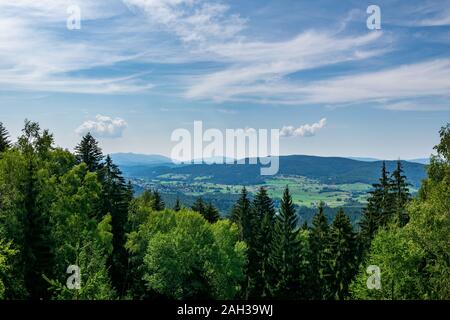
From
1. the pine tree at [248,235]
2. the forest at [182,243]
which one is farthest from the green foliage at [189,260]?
the pine tree at [248,235]

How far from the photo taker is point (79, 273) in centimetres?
2594

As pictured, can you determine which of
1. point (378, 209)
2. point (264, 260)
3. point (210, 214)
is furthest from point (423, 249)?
point (210, 214)

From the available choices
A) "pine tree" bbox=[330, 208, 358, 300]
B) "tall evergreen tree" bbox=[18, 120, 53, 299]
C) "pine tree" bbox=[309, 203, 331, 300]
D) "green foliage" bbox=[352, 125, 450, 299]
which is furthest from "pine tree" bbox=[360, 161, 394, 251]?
"tall evergreen tree" bbox=[18, 120, 53, 299]

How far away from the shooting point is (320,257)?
194ft

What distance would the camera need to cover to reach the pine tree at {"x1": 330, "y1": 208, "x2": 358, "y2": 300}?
55344mm

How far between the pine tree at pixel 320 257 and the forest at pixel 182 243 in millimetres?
139

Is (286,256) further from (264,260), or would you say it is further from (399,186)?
(399,186)

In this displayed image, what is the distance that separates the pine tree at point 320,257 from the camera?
56.6 metres

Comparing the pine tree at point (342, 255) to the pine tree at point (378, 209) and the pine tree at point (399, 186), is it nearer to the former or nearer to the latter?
the pine tree at point (378, 209)

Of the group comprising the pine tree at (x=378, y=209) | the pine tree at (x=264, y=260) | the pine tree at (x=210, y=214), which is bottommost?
the pine tree at (x=264, y=260)

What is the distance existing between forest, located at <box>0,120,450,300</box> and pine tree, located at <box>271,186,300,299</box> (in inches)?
4.7
